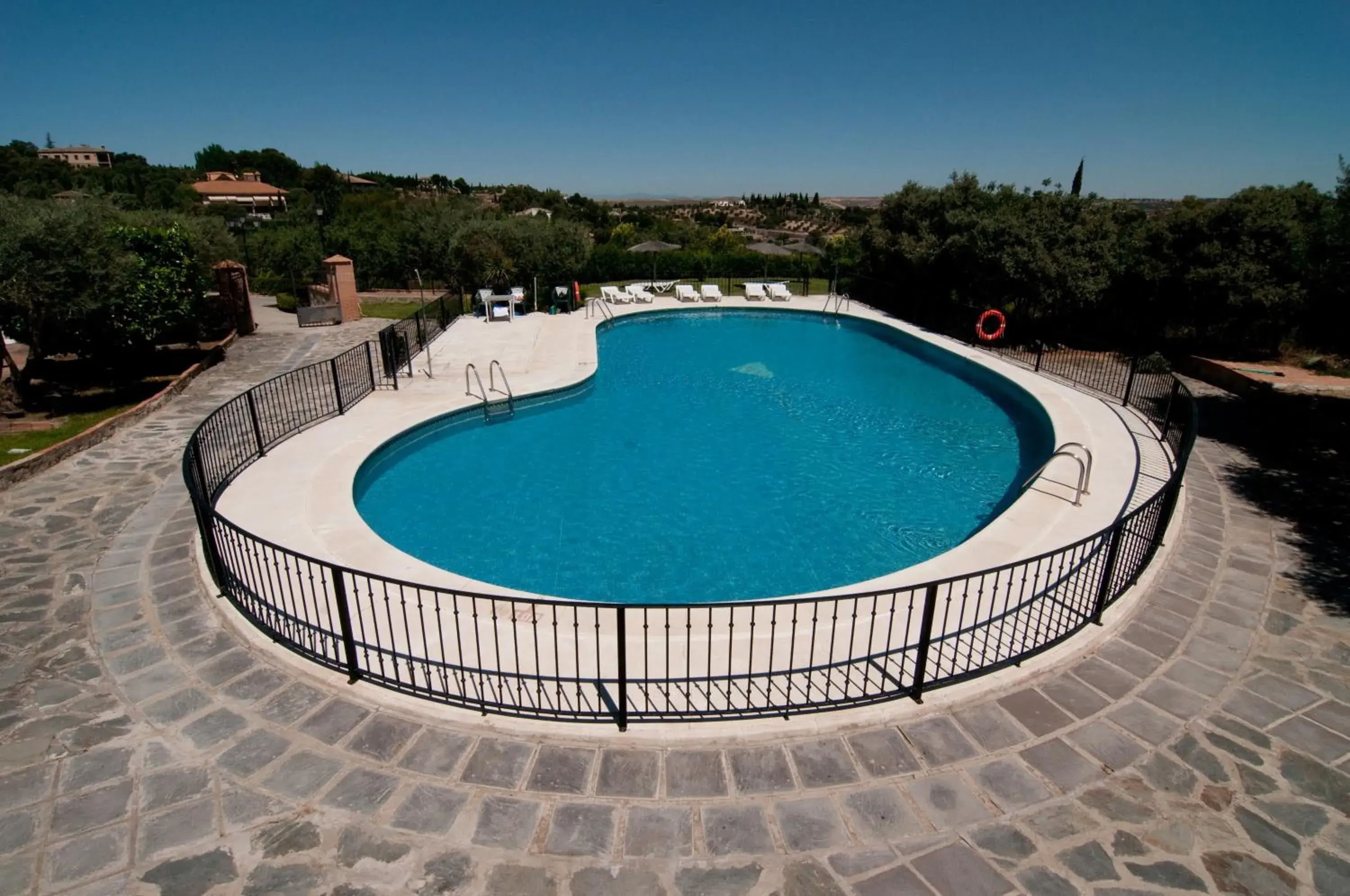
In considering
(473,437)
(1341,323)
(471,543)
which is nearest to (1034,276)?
(1341,323)

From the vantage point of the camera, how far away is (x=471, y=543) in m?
9.20

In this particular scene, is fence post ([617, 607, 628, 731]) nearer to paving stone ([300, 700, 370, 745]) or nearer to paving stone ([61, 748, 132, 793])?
paving stone ([300, 700, 370, 745])

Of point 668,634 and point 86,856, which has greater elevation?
point 668,634

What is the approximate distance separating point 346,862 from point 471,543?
562 cm

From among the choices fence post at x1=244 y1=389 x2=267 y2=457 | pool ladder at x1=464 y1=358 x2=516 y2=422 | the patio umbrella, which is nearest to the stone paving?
fence post at x1=244 y1=389 x2=267 y2=457

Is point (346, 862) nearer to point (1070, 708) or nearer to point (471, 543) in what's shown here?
point (1070, 708)

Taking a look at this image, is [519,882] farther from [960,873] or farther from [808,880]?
[960,873]

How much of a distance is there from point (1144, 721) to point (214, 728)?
6669 millimetres

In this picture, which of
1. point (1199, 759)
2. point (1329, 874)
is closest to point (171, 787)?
point (1199, 759)

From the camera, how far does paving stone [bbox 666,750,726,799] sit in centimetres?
423

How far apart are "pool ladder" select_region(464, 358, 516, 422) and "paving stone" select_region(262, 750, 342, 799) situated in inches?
365

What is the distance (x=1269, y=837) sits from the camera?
4.01m

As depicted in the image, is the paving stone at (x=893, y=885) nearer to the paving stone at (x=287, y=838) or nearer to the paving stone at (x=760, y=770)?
the paving stone at (x=760, y=770)

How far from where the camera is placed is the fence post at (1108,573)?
19.0 ft
